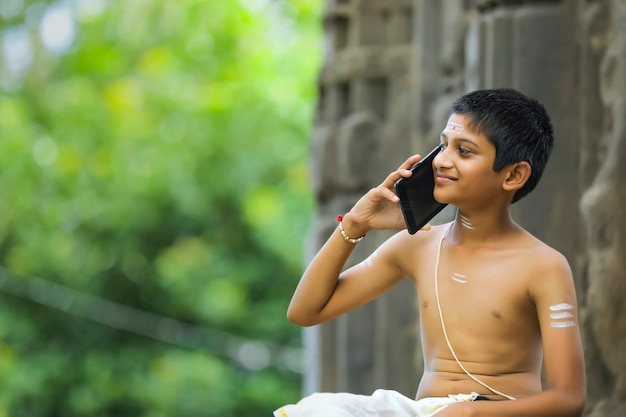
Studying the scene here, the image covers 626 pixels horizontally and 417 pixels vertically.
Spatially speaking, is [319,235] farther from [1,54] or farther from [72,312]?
Result: [1,54]

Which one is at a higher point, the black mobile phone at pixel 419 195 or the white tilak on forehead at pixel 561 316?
the black mobile phone at pixel 419 195

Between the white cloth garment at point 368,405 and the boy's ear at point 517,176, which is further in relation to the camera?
the boy's ear at point 517,176

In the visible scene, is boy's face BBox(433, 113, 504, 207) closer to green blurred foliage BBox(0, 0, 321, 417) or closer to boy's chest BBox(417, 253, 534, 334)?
boy's chest BBox(417, 253, 534, 334)

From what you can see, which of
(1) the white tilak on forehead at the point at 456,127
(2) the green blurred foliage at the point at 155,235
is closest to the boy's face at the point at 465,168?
(1) the white tilak on forehead at the point at 456,127

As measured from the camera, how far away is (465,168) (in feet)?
9.02

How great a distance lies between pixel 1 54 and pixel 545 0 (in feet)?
43.3

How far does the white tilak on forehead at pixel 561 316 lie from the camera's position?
264 cm

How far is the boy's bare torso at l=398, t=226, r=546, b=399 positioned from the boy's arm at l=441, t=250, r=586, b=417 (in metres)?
0.05

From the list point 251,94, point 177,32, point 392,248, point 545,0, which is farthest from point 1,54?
point 392,248

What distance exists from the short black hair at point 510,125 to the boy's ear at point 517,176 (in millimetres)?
13

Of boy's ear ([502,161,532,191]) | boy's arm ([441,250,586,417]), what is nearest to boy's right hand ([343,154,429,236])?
boy's ear ([502,161,532,191])

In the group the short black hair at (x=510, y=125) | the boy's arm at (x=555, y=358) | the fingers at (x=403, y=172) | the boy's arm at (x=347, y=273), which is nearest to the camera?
the boy's arm at (x=555, y=358)

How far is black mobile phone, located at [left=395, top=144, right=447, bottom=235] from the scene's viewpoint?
2.86 meters

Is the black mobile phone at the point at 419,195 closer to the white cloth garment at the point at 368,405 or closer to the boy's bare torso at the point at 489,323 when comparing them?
the boy's bare torso at the point at 489,323
